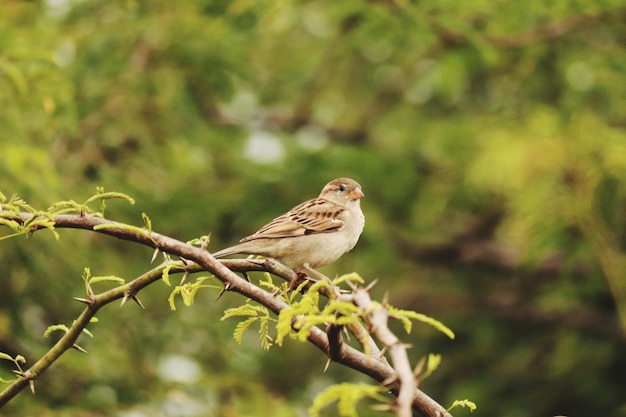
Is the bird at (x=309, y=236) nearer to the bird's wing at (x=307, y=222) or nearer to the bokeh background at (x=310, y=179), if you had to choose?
the bird's wing at (x=307, y=222)

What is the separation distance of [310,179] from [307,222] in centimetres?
393

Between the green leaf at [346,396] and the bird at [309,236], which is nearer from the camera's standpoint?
the green leaf at [346,396]

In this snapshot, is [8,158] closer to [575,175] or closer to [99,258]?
[99,258]

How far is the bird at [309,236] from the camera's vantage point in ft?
14.7

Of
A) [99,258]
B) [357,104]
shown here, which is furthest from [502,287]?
[99,258]

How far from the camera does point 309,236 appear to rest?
4598mm

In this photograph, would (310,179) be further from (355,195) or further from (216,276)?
(216,276)

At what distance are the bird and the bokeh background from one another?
167 centimetres

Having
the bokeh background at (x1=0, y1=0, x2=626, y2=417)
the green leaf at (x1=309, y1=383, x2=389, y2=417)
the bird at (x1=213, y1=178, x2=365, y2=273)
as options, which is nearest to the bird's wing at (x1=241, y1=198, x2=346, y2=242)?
the bird at (x1=213, y1=178, x2=365, y2=273)

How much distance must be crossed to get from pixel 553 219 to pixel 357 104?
19.8 ft

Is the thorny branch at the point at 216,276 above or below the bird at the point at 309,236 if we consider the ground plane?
below

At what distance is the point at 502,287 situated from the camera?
10.1 metres

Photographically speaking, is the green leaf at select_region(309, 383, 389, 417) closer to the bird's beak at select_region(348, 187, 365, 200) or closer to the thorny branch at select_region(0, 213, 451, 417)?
the thorny branch at select_region(0, 213, 451, 417)

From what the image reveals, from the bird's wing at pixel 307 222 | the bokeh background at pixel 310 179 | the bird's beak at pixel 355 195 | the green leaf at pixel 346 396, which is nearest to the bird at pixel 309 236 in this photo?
the bird's wing at pixel 307 222
